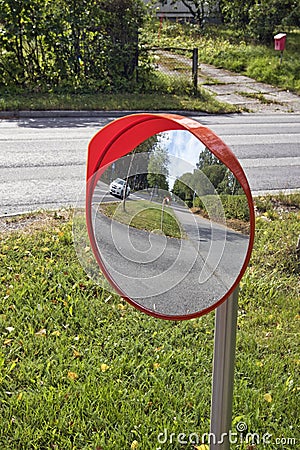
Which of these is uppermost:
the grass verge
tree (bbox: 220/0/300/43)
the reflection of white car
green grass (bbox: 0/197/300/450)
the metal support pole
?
tree (bbox: 220/0/300/43)

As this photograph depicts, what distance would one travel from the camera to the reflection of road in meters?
1.67

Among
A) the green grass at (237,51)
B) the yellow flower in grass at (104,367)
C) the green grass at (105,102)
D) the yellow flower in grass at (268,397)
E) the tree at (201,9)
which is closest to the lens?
the yellow flower in grass at (268,397)

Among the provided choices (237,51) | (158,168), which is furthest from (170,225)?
(237,51)

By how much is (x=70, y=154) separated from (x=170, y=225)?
22.7ft

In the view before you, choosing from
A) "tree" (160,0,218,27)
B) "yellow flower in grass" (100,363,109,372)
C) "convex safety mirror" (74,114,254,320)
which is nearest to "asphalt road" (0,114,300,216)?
"yellow flower in grass" (100,363,109,372)

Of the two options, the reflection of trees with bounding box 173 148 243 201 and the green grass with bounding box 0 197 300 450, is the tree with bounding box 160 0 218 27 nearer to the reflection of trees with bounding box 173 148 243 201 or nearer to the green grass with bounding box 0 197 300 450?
the green grass with bounding box 0 197 300 450

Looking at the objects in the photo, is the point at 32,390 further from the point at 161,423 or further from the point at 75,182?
the point at 75,182

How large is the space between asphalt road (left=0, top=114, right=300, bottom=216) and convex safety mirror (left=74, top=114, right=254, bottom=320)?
4214mm

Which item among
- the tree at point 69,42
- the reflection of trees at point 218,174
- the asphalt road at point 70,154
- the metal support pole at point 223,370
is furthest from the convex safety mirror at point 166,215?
the tree at point 69,42

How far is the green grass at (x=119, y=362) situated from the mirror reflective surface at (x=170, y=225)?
1.12 meters

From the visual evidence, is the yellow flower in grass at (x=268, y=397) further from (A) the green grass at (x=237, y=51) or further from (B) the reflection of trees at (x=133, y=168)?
(A) the green grass at (x=237, y=51)

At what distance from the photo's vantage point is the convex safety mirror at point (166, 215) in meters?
1.62

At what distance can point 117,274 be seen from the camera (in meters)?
1.86

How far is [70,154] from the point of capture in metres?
8.54
